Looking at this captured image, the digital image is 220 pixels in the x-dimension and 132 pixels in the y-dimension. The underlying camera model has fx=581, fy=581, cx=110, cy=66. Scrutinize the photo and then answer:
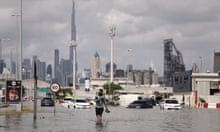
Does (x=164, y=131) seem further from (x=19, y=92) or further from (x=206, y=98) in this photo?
(x=206, y=98)

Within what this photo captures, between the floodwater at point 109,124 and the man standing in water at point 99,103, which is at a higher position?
the man standing in water at point 99,103

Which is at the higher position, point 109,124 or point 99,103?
point 99,103

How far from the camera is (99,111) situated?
31781 millimetres

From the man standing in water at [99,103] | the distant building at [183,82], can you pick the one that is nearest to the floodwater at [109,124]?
the man standing in water at [99,103]

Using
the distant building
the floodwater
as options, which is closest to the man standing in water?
the floodwater

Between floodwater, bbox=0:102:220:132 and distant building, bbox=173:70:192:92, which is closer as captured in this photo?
floodwater, bbox=0:102:220:132

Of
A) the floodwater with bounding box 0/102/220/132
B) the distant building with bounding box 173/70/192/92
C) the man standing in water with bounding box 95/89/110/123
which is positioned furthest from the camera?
the distant building with bounding box 173/70/192/92

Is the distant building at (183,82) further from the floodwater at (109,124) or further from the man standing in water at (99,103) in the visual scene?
the man standing in water at (99,103)

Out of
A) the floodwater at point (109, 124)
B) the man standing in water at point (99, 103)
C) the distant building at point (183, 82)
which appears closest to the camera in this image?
the floodwater at point (109, 124)

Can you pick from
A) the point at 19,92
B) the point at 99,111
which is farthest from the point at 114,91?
the point at 99,111

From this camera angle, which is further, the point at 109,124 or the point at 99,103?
the point at 99,103

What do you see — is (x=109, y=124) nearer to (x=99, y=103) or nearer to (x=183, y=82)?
(x=99, y=103)

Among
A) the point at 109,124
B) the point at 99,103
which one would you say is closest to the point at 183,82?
the point at 99,103

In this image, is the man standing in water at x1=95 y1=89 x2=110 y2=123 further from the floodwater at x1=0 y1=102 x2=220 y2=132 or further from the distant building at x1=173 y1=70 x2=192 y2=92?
the distant building at x1=173 y1=70 x2=192 y2=92
